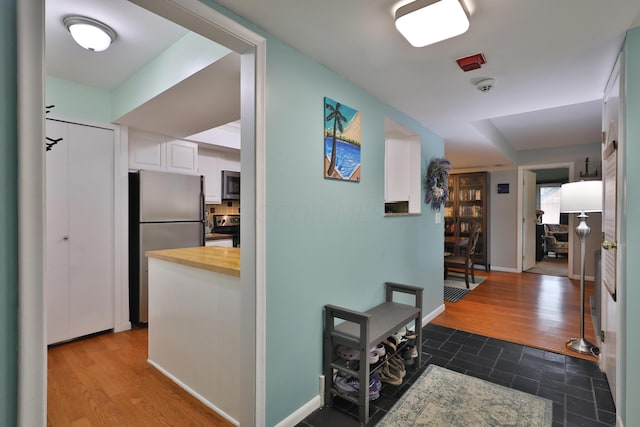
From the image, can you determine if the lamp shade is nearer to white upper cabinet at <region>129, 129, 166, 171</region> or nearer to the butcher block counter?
the butcher block counter

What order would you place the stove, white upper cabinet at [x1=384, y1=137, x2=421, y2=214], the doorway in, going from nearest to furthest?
white upper cabinet at [x1=384, y1=137, x2=421, y2=214]
the stove
the doorway

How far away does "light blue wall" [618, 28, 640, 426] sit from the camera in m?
1.61

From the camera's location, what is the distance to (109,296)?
320cm

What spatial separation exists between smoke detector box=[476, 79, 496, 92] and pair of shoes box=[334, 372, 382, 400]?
2.15 m

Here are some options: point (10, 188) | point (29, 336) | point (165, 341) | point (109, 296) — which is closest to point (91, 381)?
point (165, 341)

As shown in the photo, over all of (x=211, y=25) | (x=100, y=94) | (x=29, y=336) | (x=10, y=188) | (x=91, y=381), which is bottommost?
(x=91, y=381)

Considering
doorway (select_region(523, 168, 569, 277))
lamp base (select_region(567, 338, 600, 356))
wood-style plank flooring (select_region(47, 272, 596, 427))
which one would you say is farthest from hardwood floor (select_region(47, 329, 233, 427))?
doorway (select_region(523, 168, 569, 277))

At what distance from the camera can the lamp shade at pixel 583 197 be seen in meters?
2.50

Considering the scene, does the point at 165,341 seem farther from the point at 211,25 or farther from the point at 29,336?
the point at 211,25

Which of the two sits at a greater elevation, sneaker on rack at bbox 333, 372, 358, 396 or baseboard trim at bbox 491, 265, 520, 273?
sneaker on rack at bbox 333, 372, 358, 396

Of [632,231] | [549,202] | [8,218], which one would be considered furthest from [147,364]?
[549,202]

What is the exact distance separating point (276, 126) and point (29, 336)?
130 cm

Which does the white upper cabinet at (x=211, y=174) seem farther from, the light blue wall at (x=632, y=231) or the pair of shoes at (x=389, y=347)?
the light blue wall at (x=632, y=231)

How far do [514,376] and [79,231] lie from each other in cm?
389
